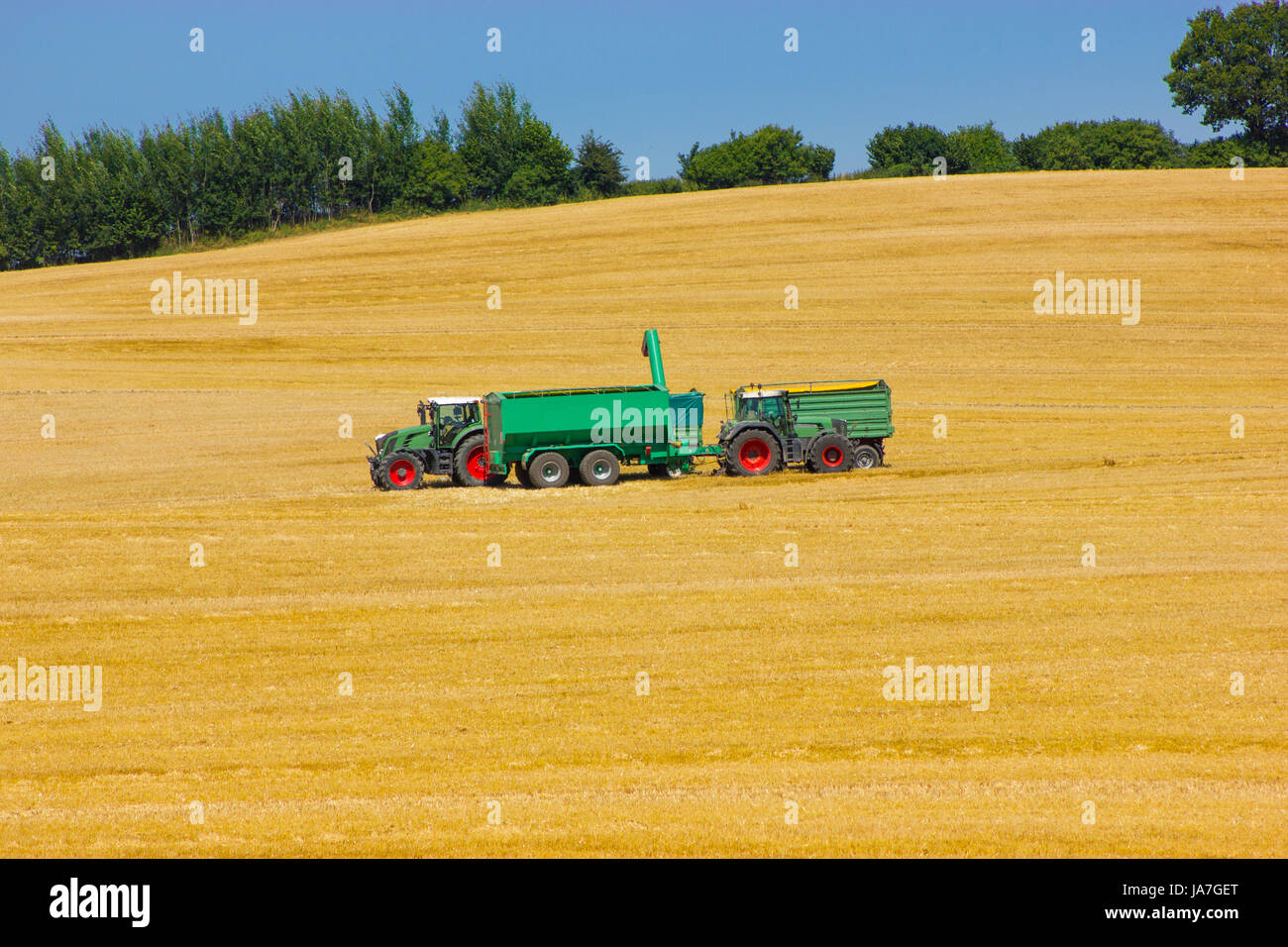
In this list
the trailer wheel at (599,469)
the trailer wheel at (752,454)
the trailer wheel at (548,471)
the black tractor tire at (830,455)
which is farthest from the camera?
the black tractor tire at (830,455)

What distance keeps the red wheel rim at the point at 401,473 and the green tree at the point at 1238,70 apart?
78.9 m

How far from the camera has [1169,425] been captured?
31.1 m

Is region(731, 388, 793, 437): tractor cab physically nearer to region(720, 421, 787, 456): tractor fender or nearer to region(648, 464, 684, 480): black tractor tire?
region(720, 421, 787, 456): tractor fender

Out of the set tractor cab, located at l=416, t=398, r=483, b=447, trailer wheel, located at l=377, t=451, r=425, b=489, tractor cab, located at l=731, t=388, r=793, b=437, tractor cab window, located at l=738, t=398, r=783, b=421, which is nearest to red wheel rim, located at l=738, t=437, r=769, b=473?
tractor cab, located at l=731, t=388, r=793, b=437

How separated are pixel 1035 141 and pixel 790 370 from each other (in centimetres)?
7408

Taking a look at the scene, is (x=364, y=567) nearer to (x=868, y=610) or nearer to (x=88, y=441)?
(x=868, y=610)

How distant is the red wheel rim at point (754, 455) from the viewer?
26.3 m

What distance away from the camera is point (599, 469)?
25.3 m

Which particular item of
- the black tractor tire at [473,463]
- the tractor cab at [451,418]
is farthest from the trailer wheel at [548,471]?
the tractor cab at [451,418]

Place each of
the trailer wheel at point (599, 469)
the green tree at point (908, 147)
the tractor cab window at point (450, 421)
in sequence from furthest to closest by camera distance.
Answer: the green tree at point (908, 147)
the tractor cab window at point (450, 421)
the trailer wheel at point (599, 469)

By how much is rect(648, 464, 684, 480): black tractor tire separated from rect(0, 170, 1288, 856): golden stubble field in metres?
0.55

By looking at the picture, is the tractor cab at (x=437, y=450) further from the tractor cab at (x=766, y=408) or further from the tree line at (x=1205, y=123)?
the tree line at (x=1205, y=123)

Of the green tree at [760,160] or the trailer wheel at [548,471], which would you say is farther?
the green tree at [760,160]

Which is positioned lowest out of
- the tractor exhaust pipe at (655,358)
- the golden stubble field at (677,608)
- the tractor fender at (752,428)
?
the golden stubble field at (677,608)
